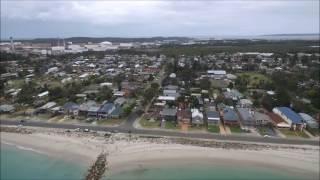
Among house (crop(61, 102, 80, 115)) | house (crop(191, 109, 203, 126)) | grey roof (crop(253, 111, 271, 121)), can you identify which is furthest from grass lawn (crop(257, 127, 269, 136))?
house (crop(61, 102, 80, 115))

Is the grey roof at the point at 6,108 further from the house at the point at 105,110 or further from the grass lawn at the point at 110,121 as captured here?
the grass lawn at the point at 110,121

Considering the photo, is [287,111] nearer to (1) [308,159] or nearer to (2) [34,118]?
(1) [308,159]

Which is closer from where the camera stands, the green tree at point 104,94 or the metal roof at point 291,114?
Result: the metal roof at point 291,114

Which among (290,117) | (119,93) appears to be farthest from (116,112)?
(290,117)

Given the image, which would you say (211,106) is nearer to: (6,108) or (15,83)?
(6,108)

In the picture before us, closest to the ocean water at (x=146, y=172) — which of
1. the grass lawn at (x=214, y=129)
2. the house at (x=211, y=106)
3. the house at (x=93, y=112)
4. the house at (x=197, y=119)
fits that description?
the grass lawn at (x=214, y=129)

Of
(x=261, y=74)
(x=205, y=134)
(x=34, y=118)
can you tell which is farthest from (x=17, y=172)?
(x=261, y=74)
